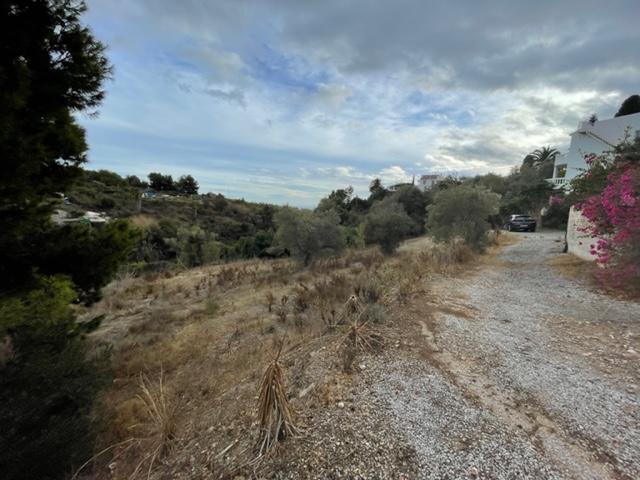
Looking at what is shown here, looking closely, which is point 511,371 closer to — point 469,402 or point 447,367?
point 447,367

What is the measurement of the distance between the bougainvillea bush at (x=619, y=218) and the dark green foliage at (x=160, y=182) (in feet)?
138

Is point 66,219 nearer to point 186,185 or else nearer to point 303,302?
point 303,302

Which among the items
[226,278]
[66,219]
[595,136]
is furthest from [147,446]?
[595,136]

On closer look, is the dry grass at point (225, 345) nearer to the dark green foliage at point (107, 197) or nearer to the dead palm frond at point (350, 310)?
the dead palm frond at point (350, 310)

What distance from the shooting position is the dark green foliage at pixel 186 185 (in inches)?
1578

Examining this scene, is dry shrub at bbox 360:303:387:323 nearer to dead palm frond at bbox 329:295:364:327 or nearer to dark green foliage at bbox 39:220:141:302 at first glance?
dead palm frond at bbox 329:295:364:327

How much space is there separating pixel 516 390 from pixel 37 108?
5.83 meters

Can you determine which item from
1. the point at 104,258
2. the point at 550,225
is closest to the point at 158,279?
the point at 104,258

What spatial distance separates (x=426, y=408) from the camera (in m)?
2.57

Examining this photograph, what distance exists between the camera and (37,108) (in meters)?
3.16

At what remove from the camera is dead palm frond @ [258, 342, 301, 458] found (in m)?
2.22

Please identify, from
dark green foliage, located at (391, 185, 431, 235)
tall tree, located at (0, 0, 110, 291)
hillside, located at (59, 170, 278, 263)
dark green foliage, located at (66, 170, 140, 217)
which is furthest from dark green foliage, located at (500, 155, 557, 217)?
dark green foliage, located at (66, 170, 140, 217)

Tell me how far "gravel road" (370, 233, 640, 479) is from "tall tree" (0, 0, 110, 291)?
3797 millimetres

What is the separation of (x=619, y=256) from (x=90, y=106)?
9628mm
